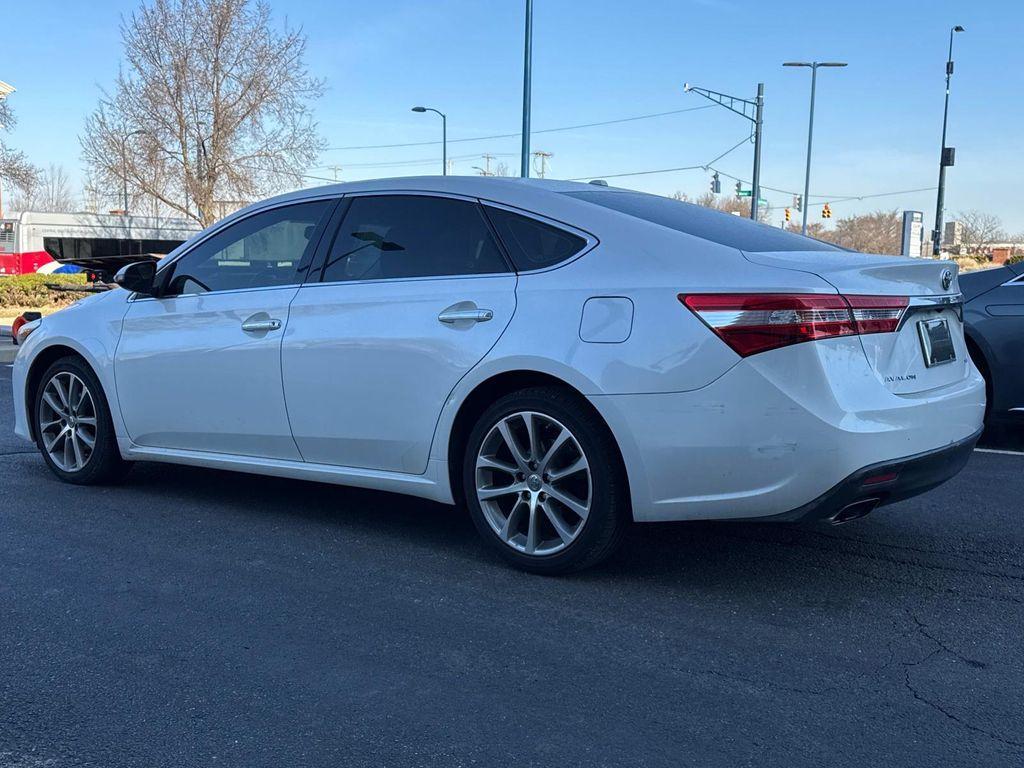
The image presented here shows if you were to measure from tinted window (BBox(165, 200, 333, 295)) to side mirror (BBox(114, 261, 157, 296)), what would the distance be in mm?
107

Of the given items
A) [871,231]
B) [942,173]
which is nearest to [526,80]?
[942,173]

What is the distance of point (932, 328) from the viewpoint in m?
4.09

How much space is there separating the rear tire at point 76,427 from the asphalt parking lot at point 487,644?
1.48ft

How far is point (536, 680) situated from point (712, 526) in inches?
77.4

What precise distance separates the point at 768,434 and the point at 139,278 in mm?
3368

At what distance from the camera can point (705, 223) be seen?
14.3 ft

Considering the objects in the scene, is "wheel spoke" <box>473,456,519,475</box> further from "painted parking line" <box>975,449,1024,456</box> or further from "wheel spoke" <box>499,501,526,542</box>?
"painted parking line" <box>975,449,1024,456</box>

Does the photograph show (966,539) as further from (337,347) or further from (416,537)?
(337,347)

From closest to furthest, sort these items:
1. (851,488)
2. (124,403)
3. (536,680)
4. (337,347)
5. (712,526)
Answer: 1. (536,680)
2. (851,488)
3. (337,347)
4. (712,526)
5. (124,403)

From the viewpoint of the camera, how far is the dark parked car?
7.16 metres


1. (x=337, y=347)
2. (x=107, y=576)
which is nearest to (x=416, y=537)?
(x=337, y=347)

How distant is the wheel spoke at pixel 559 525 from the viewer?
406 cm

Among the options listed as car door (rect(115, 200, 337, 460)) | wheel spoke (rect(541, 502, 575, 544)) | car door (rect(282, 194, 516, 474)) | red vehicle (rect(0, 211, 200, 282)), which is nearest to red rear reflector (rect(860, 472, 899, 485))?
wheel spoke (rect(541, 502, 575, 544))

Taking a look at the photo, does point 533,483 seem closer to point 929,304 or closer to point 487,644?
point 487,644
